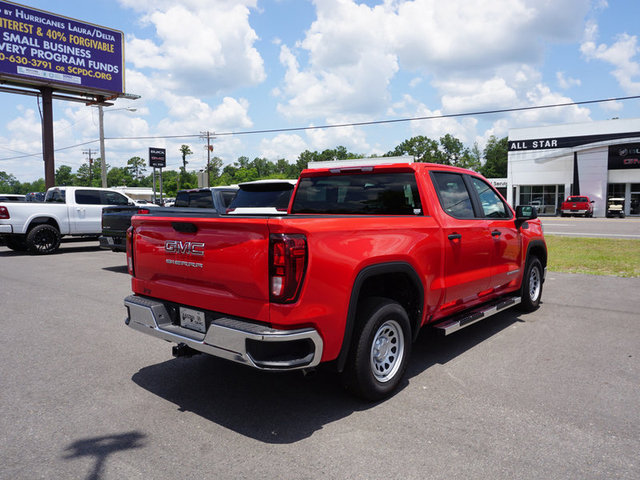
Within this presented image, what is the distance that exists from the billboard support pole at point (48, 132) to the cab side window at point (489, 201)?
23.7 meters

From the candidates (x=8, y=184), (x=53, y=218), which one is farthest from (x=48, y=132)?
(x=8, y=184)

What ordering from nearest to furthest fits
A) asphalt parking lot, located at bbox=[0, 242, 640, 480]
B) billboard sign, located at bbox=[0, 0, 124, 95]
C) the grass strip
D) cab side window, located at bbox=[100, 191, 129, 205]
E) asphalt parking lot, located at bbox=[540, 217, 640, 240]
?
1. asphalt parking lot, located at bbox=[0, 242, 640, 480]
2. the grass strip
3. cab side window, located at bbox=[100, 191, 129, 205]
4. asphalt parking lot, located at bbox=[540, 217, 640, 240]
5. billboard sign, located at bbox=[0, 0, 124, 95]

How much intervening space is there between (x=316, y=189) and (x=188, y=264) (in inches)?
80.2

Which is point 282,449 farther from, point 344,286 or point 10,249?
point 10,249

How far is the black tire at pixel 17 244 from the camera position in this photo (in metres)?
13.9

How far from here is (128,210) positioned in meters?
10.6

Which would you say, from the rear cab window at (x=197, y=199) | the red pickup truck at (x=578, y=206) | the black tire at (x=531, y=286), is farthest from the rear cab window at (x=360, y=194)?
the red pickup truck at (x=578, y=206)

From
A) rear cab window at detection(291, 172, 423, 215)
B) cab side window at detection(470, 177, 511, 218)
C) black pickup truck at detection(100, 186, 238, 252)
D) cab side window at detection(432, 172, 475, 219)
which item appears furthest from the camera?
black pickup truck at detection(100, 186, 238, 252)

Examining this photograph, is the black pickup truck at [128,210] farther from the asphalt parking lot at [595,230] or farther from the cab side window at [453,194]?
the asphalt parking lot at [595,230]

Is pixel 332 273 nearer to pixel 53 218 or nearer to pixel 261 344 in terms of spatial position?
pixel 261 344

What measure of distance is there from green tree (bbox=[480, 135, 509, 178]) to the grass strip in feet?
266

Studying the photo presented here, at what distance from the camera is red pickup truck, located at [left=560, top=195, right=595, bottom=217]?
127 feet

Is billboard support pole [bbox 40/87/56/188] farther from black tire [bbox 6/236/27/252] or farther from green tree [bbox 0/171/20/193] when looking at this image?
green tree [bbox 0/171/20/193]

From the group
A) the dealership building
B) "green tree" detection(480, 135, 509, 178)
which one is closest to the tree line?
"green tree" detection(480, 135, 509, 178)
